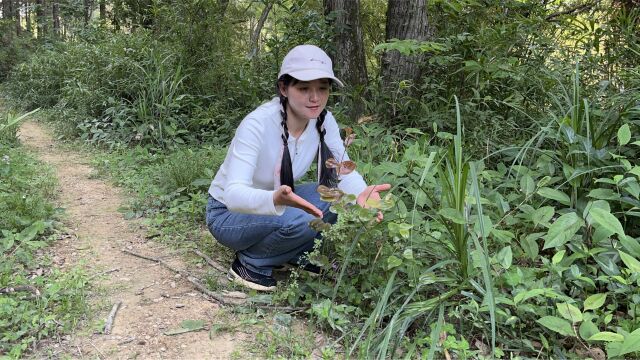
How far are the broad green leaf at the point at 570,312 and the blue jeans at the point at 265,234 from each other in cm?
107

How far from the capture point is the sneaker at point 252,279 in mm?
2387

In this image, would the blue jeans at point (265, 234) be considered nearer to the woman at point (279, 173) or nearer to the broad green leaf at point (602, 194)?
the woman at point (279, 173)

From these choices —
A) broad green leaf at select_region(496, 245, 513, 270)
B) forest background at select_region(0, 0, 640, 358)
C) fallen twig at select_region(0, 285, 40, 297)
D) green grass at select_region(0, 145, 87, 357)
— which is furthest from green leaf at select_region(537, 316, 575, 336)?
fallen twig at select_region(0, 285, 40, 297)

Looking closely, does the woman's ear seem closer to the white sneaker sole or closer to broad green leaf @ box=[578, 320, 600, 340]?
the white sneaker sole

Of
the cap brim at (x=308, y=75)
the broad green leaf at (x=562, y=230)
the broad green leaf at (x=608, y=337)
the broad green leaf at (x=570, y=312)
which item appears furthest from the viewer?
the cap brim at (x=308, y=75)

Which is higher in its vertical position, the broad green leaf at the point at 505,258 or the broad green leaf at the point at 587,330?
the broad green leaf at the point at 505,258

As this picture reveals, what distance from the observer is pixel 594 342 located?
185 cm

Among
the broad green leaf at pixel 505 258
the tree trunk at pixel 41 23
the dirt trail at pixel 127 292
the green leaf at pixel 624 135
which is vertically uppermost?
the tree trunk at pixel 41 23

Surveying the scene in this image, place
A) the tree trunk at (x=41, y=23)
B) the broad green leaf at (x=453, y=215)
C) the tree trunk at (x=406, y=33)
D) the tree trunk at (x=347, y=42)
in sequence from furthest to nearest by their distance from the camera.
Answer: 1. the tree trunk at (x=41, y=23)
2. the tree trunk at (x=347, y=42)
3. the tree trunk at (x=406, y=33)
4. the broad green leaf at (x=453, y=215)

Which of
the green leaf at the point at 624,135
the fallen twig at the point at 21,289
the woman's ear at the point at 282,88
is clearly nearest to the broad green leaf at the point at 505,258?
→ the green leaf at the point at 624,135

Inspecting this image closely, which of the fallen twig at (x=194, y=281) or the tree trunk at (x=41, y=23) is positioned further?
the tree trunk at (x=41, y=23)

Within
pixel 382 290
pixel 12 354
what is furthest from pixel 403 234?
pixel 12 354

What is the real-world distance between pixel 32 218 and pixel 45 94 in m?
5.29

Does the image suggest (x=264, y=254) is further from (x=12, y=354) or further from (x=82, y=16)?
(x=82, y=16)
